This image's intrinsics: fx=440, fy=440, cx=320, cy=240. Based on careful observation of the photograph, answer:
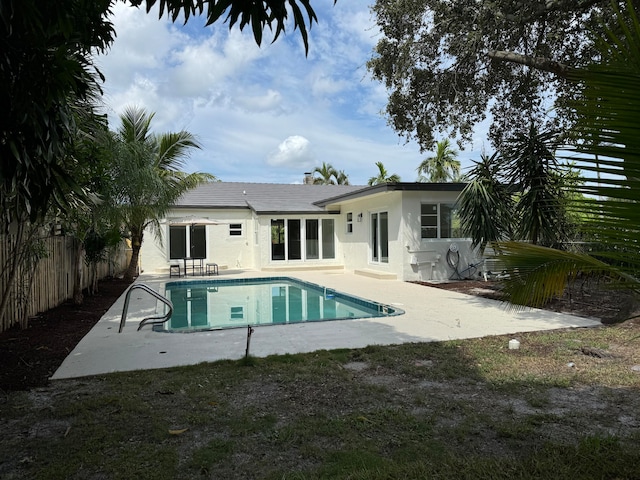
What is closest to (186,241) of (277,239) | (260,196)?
(277,239)

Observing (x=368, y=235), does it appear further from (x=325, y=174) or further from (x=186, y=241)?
(x=325, y=174)

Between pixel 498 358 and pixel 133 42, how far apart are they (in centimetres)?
547

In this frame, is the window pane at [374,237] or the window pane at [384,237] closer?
the window pane at [384,237]

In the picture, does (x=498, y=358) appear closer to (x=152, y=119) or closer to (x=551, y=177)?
(x=551, y=177)

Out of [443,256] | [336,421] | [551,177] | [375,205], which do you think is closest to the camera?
[336,421]

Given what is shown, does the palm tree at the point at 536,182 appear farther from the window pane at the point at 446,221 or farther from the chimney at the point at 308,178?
the chimney at the point at 308,178

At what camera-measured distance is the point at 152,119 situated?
15.6 m

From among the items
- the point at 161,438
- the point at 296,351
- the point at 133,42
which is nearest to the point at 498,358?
the point at 296,351

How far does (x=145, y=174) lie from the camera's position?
12.2 metres

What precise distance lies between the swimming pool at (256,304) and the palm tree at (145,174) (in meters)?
2.53

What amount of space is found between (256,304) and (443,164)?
22.1m

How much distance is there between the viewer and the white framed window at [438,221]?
1503cm

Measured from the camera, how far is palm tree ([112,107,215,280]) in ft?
38.7

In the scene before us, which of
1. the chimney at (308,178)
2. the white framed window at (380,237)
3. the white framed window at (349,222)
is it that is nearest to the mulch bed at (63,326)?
the white framed window at (380,237)
